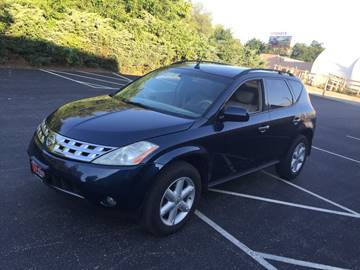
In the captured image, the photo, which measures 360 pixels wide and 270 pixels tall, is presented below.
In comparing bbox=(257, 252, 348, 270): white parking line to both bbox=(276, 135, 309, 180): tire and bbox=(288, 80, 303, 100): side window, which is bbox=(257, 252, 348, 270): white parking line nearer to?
bbox=(276, 135, 309, 180): tire

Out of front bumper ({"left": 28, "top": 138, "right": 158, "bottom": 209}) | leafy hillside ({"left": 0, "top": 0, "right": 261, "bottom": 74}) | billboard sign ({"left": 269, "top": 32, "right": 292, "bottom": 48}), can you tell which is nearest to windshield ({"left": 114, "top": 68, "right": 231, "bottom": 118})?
front bumper ({"left": 28, "top": 138, "right": 158, "bottom": 209})

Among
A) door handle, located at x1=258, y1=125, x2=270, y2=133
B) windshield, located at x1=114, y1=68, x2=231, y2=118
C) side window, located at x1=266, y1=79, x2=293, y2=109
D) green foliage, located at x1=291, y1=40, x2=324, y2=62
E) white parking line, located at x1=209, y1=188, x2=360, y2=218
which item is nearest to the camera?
windshield, located at x1=114, y1=68, x2=231, y2=118

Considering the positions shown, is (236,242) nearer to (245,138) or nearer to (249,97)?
(245,138)

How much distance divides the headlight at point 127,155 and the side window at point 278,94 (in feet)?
8.14

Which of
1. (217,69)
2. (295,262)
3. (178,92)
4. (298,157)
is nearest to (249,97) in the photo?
(217,69)

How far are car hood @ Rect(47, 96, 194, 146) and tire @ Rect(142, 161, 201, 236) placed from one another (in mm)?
404

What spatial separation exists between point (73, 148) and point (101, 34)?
16.8 m

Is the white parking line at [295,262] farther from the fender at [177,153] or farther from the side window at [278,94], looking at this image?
the side window at [278,94]

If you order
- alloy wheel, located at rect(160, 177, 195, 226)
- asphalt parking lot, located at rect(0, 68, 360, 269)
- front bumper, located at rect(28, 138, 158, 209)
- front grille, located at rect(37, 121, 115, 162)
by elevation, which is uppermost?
front grille, located at rect(37, 121, 115, 162)

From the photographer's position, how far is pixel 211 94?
14.8 feet

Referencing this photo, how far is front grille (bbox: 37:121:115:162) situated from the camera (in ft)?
11.2

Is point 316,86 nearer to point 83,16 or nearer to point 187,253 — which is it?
point 83,16

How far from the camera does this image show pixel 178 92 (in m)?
4.70

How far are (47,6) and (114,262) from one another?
17804 millimetres
